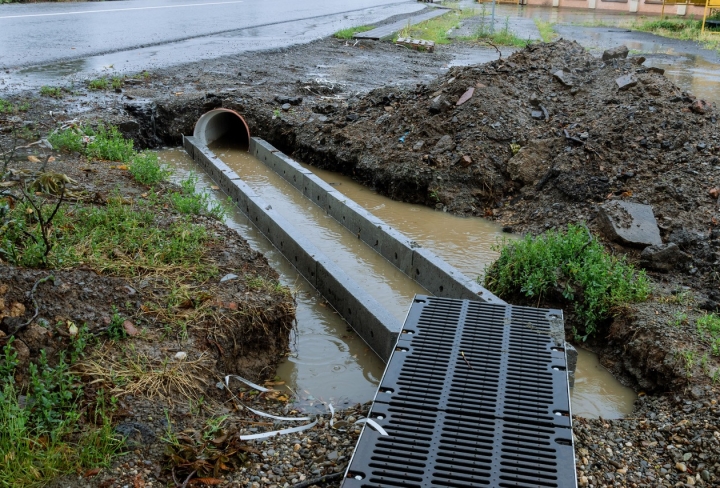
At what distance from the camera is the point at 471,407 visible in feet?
11.5

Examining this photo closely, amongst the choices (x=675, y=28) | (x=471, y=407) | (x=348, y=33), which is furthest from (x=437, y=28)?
(x=471, y=407)

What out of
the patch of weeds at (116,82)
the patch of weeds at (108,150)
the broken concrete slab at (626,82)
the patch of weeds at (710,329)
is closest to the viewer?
the patch of weeds at (710,329)

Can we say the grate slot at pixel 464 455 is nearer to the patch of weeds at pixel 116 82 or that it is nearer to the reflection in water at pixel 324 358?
the reflection in water at pixel 324 358

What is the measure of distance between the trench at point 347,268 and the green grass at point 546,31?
12.1 m

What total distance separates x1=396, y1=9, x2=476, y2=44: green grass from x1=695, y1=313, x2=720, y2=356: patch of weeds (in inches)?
597

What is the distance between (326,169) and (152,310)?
5.46 metres

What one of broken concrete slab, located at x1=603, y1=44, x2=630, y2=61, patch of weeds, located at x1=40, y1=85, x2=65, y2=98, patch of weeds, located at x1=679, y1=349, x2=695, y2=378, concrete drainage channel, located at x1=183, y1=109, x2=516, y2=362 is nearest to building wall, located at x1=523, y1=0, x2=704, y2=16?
broken concrete slab, located at x1=603, y1=44, x2=630, y2=61

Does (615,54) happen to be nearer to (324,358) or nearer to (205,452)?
(324,358)

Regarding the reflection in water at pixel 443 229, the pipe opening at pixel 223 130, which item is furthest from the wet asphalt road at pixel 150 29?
the reflection in water at pixel 443 229

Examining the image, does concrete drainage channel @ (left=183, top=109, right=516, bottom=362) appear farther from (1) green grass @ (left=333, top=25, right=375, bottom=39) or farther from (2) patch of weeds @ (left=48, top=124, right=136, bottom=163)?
(1) green grass @ (left=333, top=25, right=375, bottom=39)

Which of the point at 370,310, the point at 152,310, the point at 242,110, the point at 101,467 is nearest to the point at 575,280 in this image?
the point at 370,310

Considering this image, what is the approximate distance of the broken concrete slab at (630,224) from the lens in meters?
6.35

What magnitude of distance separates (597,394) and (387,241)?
2.71 m

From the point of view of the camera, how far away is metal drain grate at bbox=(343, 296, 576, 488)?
3010 millimetres
